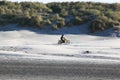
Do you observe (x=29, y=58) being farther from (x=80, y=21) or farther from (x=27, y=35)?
(x=80, y=21)

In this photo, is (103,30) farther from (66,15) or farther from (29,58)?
(29,58)

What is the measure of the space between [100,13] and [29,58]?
28.2 metres

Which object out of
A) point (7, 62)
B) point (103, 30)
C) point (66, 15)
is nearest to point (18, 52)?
point (7, 62)

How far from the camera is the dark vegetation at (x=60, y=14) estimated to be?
1953 inches

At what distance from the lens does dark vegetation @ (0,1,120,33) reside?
49.6 meters

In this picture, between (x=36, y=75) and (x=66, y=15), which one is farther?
(x=66, y=15)

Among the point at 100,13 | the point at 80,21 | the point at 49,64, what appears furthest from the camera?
the point at 100,13

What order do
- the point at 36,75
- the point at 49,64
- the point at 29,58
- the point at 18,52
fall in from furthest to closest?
the point at 18,52 → the point at 29,58 → the point at 49,64 → the point at 36,75

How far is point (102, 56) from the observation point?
1129 inches

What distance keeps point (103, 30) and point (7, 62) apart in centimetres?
2414

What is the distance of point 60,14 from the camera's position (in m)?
55.0

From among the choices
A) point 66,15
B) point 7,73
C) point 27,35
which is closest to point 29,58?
point 7,73

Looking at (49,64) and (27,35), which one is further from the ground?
(49,64)

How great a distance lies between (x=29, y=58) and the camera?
1073 inches
